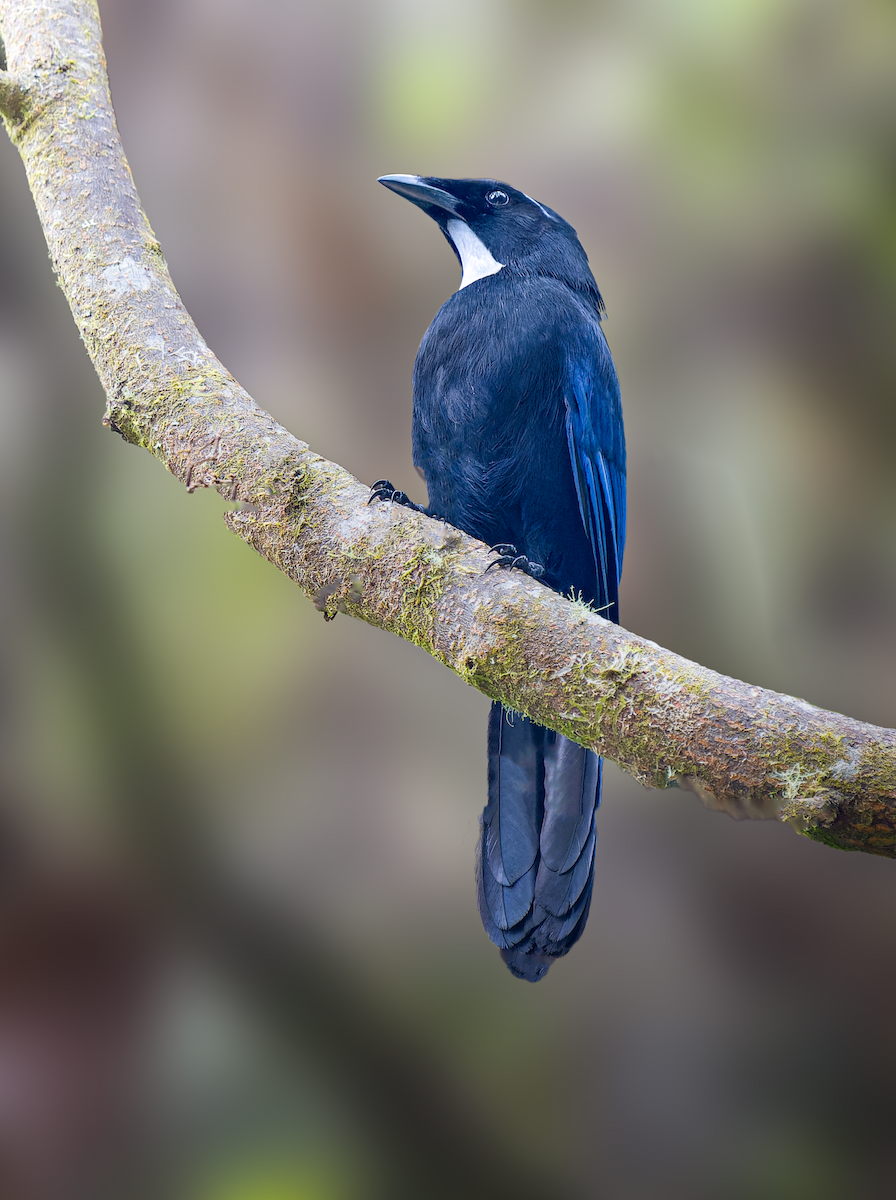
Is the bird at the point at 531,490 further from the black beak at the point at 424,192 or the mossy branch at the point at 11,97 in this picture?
the mossy branch at the point at 11,97

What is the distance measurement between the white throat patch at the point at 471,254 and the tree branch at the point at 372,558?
0.74 meters

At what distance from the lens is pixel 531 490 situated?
1931 mm

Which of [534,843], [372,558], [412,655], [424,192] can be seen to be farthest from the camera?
[412,655]

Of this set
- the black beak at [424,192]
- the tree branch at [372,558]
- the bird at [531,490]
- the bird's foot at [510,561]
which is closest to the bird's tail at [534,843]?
the bird at [531,490]

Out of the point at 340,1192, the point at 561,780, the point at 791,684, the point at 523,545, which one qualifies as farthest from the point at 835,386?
the point at 340,1192

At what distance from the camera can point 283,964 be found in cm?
238

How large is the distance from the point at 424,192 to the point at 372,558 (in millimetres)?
1227

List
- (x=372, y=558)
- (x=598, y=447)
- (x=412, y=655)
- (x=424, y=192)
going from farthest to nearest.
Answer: (x=412, y=655) → (x=424, y=192) → (x=598, y=447) → (x=372, y=558)

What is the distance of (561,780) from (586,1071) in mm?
903

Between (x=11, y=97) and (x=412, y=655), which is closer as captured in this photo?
(x=11, y=97)

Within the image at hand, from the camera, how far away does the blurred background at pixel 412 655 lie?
2260 mm

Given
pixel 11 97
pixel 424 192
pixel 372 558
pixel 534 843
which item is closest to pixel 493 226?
pixel 424 192

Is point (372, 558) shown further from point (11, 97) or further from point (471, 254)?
point (11, 97)

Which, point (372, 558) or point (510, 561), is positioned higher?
point (510, 561)
